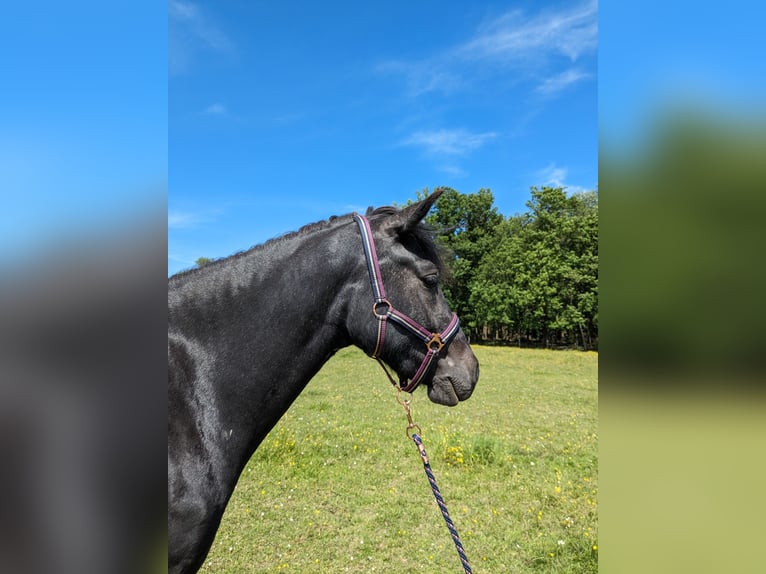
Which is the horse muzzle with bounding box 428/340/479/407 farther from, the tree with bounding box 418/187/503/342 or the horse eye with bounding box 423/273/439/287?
the tree with bounding box 418/187/503/342

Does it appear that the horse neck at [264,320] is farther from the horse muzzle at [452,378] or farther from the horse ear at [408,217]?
the horse muzzle at [452,378]

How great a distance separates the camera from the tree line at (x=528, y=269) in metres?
38.4

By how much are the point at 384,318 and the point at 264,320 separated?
0.68 meters

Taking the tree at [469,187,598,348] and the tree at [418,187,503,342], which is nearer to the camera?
the tree at [469,187,598,348]

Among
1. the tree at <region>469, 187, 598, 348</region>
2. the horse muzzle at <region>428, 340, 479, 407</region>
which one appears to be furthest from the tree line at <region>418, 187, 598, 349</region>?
the horse muzzle at <region>428, 340, 479, 407</region>

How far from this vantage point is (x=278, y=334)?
2.36 m

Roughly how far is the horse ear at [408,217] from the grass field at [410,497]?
3.92 meters

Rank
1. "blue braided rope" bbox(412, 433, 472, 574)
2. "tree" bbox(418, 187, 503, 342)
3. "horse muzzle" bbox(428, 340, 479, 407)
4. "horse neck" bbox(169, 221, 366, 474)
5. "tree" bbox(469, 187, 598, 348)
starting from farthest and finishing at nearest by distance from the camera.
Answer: "tree" bbox(418, 187, 503, 342) < "tree" bbox(469, 187, 598, 348) < "horse muzzle" bbox(428, 340, 479, 407) < "horse neck" bbox(169, 221, 366, 474) < "blue braided rope" bbox(412, 433, 472, 574)

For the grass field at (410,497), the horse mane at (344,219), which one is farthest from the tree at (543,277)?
the horse mane at (344,219)

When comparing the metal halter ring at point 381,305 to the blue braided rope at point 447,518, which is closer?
the blue braided rope at point 447,518

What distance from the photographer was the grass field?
4773 mm

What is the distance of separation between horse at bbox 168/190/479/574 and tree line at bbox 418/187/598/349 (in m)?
33.2
